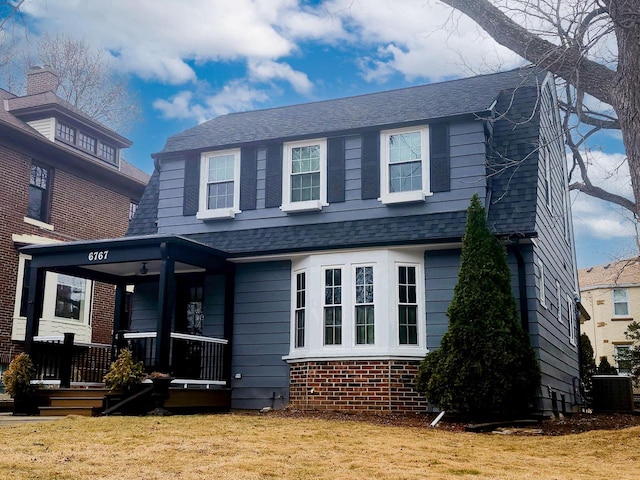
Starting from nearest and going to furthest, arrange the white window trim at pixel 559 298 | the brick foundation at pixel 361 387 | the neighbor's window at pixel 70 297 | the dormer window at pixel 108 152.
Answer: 1. the brick foundation at pixel 361 387
2. the white window trim at pixel 559 298
3. the neighbor's window at pixel 70 297
4. the dormer window at pixel 108 152

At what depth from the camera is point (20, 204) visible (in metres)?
16.7

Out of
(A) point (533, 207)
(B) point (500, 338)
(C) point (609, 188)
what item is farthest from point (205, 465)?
(C) point (609, 188)

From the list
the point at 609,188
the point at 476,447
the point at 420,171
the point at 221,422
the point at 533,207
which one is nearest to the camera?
the point at 476,447

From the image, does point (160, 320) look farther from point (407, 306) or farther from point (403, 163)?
point (403, 163)

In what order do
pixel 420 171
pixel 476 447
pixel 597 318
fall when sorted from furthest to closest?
pixel 597 318, pixel 420 171, pixel 476 447

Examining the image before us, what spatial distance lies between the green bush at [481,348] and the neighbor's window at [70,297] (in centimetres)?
1093

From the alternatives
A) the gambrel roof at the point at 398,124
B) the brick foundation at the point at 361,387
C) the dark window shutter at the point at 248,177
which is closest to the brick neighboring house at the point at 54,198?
the gambrel roof at the point at 398,124

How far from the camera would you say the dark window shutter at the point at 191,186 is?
534 inches

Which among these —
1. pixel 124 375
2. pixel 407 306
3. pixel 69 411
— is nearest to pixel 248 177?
pixel 407 306

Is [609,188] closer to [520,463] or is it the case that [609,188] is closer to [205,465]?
[520,463]

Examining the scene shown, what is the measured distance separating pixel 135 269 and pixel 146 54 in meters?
25.9

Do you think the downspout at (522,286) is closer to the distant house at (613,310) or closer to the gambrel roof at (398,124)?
the gambrel roof at (398,124)

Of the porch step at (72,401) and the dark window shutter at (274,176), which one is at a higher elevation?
the dark window shutter at (274,176)

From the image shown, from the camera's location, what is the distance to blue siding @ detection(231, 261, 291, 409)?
1220 centimetres
